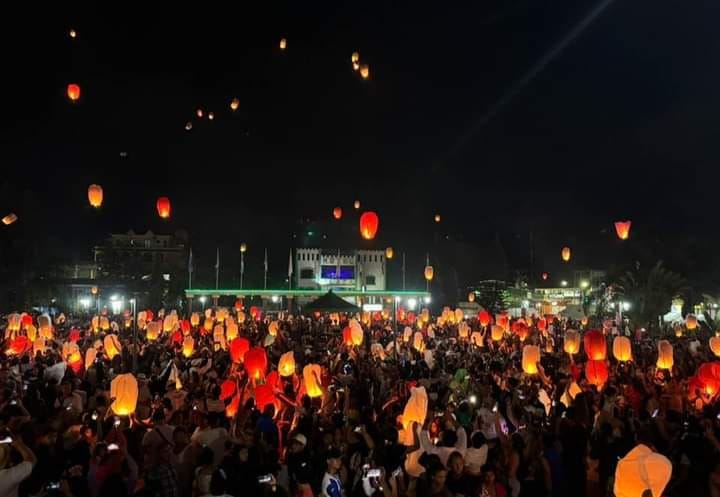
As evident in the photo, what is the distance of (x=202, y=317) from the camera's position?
26297mm

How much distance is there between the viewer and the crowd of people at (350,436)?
543cm

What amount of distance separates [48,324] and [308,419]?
14259 millimetres

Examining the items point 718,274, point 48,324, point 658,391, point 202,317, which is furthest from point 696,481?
point 718,274

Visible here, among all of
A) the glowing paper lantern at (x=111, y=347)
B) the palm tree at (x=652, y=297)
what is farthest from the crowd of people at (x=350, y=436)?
the palm tree at (x=652, y=297)

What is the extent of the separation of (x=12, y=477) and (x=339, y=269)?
5344 centimetres

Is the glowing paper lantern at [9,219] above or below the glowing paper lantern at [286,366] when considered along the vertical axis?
above

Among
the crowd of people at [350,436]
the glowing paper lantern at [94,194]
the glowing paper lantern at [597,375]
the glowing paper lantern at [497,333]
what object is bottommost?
the crowd of people at [350,436]

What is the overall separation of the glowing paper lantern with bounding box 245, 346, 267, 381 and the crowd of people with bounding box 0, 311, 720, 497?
4.3 inches

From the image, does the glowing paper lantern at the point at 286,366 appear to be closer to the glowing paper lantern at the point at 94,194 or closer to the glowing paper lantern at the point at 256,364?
the glowing paper lantern at the point at 256,364

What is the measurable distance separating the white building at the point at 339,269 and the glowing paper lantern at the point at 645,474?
53814 mm

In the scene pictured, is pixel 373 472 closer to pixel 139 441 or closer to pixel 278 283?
pixel 139 441

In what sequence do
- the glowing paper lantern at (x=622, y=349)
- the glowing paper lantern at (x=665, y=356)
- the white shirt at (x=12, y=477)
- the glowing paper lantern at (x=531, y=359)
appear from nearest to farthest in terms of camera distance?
the white shirt at (x=12, y=477)
the glowing paper lantern at (x=531, y=359)
the glowing paper lantern at (x=665, y=356)
the glowing paper lantern at (x=622, y=349)

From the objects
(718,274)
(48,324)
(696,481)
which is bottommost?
(696,481)

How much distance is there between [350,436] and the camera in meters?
A: 6.39
